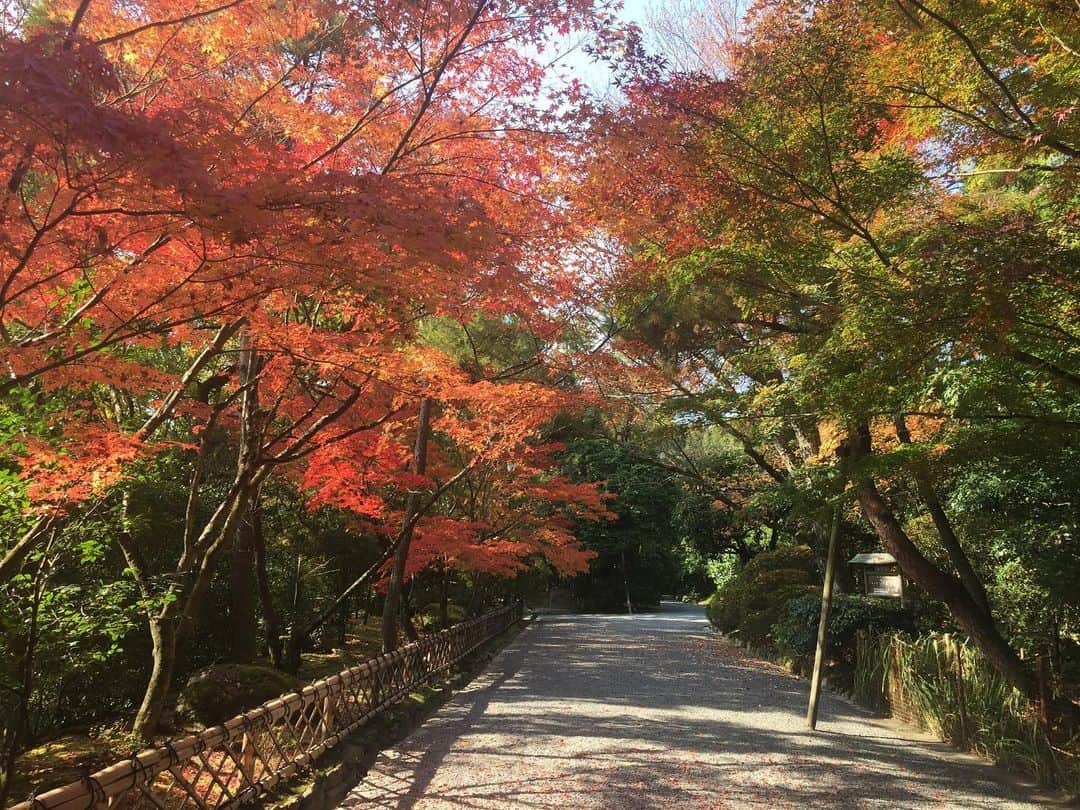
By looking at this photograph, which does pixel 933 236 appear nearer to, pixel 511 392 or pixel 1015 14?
pixel 1015 14

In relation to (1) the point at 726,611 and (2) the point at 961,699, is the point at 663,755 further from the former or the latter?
(1) the point at 726,611

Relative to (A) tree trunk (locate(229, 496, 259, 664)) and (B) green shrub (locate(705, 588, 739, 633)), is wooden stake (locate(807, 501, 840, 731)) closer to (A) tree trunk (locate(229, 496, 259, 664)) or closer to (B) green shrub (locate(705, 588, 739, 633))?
(A) tree trunk (locate(229, 496, 259, 664))

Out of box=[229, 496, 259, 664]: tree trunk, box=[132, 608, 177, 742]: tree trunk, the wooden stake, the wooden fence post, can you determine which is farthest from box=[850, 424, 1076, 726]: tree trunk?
box=[229, 496, 259, 664]: tree trunk

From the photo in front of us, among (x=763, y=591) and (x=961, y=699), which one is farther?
(x=763, y=591)

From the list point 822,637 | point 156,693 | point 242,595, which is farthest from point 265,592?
point 822,637

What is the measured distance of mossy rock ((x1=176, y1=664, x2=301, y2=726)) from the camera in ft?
22.9

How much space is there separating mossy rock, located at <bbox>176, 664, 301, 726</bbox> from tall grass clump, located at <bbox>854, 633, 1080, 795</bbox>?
6880mm

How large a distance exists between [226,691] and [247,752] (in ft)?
9.01

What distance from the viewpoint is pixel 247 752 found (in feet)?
15.7

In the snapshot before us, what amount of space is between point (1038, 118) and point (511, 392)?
655cm

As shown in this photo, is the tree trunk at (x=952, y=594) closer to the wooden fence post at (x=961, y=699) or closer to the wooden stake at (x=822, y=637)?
the wooden fence post at (x=961, y=699)

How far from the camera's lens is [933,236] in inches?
176

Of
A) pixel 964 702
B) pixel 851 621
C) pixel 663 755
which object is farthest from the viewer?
pixel 851 621

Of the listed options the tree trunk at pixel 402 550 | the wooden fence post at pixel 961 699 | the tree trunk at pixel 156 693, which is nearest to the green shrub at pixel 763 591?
the wooden fence post at pixel 961 699
